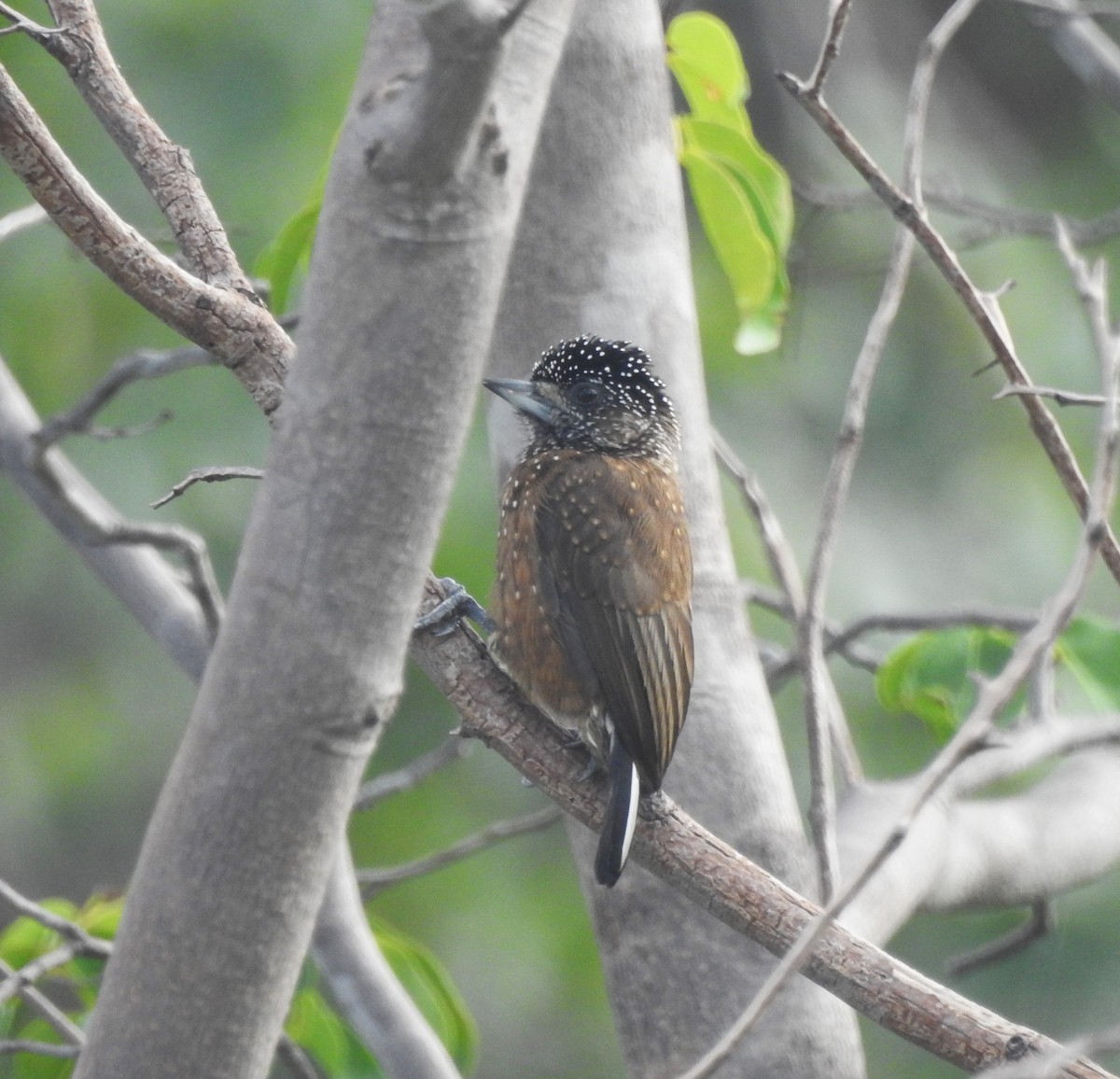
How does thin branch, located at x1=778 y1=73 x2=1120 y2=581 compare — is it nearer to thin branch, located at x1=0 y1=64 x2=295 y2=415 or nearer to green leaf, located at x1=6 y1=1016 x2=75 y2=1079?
thin branch, located at x1=0 y1=64 x2=295 y2=415

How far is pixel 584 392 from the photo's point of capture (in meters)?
3.21

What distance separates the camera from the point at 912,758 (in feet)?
20.0

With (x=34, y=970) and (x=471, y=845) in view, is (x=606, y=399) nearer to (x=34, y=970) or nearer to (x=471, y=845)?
(x=471, y=845)

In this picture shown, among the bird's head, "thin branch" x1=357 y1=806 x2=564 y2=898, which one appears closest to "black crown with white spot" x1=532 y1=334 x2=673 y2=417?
the bird's head

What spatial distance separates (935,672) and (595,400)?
1.03 meters

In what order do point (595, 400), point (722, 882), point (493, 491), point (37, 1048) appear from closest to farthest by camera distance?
1. point (722, 882)
2. point (37, 1048)
3. point (595, 400)
4. point (493, 491)

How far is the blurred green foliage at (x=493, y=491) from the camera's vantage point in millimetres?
5602

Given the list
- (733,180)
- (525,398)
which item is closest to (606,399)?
(525,398)

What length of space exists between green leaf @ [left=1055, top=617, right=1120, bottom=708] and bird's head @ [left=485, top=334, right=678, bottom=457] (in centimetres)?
109

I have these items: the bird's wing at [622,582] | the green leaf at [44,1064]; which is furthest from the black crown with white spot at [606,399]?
the green leaf at [44,1064]

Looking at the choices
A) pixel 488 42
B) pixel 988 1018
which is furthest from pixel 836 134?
pixel 988 1018

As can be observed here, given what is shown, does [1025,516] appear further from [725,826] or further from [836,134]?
[836,134]

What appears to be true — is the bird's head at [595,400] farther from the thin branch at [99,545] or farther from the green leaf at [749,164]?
the thin branch at [99,545]

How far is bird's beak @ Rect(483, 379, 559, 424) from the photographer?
3.11 meters
